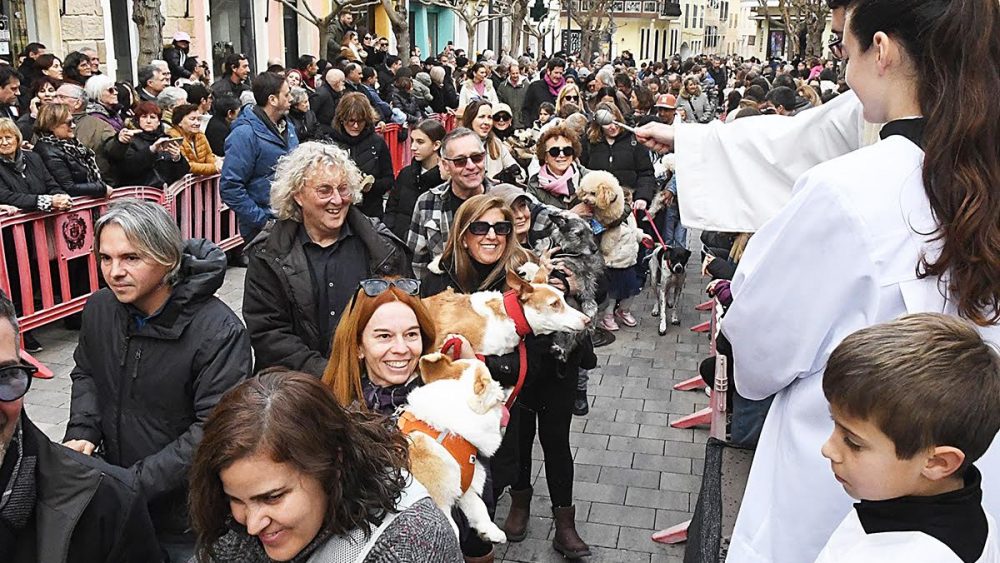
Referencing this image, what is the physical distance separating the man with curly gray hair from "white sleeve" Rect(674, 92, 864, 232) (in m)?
1.52

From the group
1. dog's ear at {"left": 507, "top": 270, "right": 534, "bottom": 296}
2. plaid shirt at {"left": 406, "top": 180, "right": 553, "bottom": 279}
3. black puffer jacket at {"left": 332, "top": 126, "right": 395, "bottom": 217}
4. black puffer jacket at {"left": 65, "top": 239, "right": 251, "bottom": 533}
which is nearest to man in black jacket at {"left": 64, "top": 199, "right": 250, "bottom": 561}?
black puffer jacket at {"left": 65, "top": 239, "right": 251, "bottom": 533}

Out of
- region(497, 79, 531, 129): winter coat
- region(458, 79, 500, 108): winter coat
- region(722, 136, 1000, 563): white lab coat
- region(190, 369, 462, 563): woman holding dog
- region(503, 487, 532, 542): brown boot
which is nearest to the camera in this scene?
region(190, 369, 462, 563): woman holding dog

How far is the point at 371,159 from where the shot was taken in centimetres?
814

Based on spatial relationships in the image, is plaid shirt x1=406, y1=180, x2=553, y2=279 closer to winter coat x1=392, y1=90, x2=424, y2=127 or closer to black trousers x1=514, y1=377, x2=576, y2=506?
black trousers x1=514, y1=377, x2=576, y2=506

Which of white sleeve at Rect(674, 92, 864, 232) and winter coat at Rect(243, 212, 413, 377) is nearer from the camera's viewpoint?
white sleeve at Rect(674, 92, 864, 232)

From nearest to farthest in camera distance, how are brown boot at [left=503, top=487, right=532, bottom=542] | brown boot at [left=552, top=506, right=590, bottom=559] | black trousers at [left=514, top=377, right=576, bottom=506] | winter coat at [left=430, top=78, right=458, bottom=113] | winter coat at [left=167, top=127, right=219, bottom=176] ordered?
black trousers at [left=514, top=377, right=576, bottom=506] < brown boot at [left=552, top=506, right=590, bottom=559] < brown boot at [left=503, top=487, right=532, bottom=542] < winter coat at [left=167, top=127, right=219, bottom=176] < winter coat at [left=430, top=78, right=458, bottom=113]

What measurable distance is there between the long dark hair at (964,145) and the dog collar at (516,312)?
5.83 ft

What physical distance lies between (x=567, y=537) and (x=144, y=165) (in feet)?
18.0

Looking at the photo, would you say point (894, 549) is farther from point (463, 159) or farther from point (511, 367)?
point (463, 159)

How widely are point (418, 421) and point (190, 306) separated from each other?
1045 millimetres

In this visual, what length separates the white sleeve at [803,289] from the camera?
6.91ft

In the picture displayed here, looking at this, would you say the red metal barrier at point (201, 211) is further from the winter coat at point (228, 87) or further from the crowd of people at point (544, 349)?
the crowd of people at point (544, 349)

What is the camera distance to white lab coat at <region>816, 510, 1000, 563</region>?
172 centimetres

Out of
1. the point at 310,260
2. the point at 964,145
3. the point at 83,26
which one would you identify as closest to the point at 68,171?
the point at 310,260
